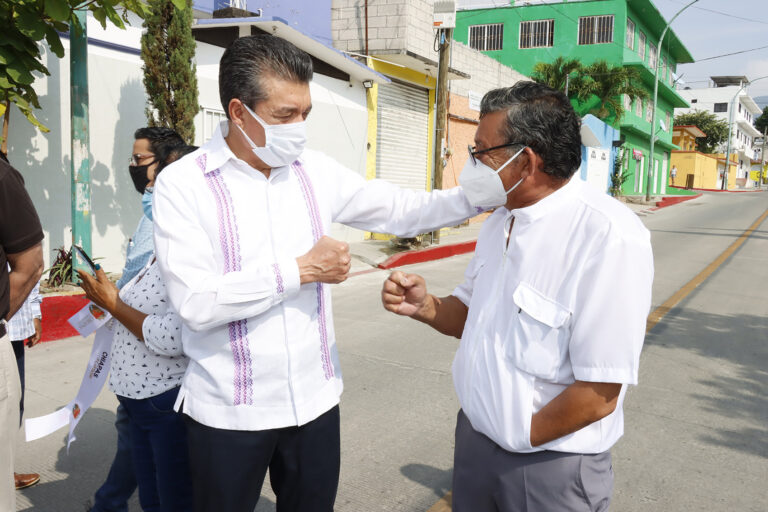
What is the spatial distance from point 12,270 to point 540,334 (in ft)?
5.84

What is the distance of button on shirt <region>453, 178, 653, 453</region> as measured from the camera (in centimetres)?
150

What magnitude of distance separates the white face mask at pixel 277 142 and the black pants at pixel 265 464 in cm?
81

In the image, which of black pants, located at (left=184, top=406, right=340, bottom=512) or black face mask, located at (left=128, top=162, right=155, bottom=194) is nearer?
black pants, located at (left=184, top=406, right=340, bottom=512)

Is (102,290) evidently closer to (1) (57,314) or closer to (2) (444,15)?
(1) (57,314)

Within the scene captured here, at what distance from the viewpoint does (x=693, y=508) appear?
3.15 metres

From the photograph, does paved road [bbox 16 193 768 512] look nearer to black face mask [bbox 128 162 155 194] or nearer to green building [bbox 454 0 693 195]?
black face mask [bbox 128 162 155 194]

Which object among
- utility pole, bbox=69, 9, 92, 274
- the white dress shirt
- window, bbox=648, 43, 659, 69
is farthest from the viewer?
window, bbox=648, 43, 659, 69

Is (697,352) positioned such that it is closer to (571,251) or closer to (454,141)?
(571,251)

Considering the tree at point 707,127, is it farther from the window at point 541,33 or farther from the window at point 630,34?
the window at point 541,33

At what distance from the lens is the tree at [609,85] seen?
27.6 m

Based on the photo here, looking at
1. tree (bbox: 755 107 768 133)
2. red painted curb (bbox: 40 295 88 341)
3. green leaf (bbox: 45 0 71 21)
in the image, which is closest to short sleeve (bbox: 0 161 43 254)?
green leaf (bbox: 45 0 71 21)

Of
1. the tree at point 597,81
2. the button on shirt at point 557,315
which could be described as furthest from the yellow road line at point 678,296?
the tree at point 597,81

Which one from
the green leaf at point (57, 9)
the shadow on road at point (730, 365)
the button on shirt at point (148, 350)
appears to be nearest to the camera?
the button on shirt at point (148, 350)

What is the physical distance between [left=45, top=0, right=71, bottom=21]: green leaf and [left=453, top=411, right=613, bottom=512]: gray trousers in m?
4.17
